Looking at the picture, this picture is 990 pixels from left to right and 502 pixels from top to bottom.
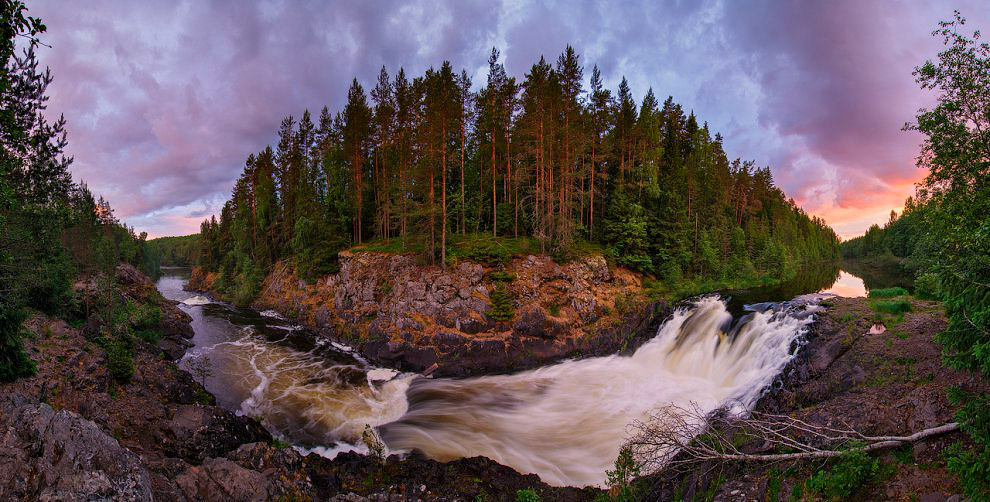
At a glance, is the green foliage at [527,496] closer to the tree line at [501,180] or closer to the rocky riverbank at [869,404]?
the rocky riverbank at [869,404]

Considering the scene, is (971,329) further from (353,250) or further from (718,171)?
(718,171)

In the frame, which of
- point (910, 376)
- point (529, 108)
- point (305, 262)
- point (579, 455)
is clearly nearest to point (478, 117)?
point (529, 108)

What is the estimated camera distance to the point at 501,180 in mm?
32344

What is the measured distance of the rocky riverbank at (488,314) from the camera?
2019 centimetres

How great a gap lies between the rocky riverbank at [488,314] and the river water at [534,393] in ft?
3.74

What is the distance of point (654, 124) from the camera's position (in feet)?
114

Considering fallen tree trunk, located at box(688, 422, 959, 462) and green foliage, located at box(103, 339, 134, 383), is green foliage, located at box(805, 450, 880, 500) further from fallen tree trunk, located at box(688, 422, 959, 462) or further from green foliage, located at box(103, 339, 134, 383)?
green foliage, located at box(103, 339, 134, 383)

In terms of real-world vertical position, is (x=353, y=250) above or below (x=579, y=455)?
above

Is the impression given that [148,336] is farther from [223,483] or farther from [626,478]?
[626,478]

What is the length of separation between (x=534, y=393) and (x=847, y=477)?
12.3 m

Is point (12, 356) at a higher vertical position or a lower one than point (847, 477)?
higher

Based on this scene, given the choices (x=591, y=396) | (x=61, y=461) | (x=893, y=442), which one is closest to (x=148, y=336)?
(x=61, y=461)

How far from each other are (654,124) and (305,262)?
37953 mm

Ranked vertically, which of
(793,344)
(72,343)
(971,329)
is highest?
(971,329)
